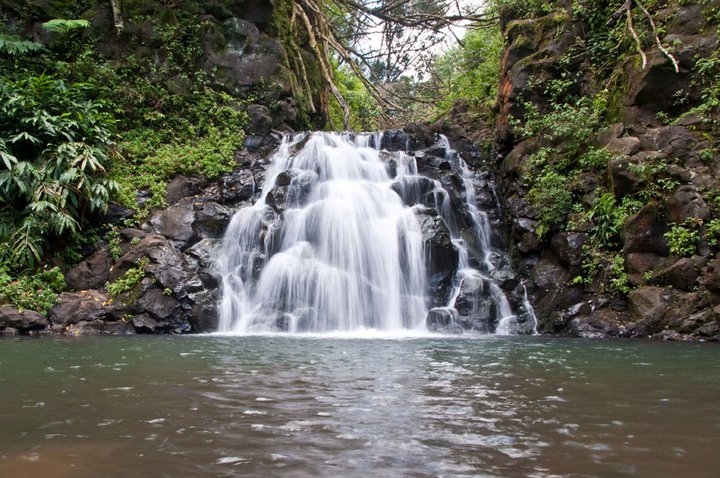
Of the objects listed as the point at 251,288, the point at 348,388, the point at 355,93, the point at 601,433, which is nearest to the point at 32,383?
the point at 348,388

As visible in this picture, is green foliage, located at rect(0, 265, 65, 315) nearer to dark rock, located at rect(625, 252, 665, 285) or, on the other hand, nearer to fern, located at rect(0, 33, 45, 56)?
fern, located at rect(0, 33, 45, 56)

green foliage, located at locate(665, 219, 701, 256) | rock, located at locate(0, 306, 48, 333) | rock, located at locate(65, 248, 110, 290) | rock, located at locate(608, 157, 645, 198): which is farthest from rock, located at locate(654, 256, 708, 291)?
rock, located at locate(0, 306, 48, 333)

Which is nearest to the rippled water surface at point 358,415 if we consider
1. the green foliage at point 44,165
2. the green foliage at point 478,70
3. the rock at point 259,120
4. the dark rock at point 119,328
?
the dark rock at point 119,328

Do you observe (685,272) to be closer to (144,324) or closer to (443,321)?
(443,321)

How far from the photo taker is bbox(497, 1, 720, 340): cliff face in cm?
901

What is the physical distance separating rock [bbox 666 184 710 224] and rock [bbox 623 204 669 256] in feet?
0.78

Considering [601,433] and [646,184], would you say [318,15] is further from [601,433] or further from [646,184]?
[601,433]

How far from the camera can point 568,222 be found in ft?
35.7

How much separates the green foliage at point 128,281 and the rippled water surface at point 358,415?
383 centimetres

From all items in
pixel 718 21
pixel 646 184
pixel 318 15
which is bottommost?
pixel 646 184

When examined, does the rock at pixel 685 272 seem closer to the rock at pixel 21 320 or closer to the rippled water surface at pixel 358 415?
the rippled water surface at pixel 358 415

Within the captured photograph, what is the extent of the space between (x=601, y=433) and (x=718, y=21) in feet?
36.9

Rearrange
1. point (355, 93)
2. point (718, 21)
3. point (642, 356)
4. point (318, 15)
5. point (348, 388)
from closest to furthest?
point (348, 388), point (642, 356), point (718, 21), point (318, 15), point (355, 93)

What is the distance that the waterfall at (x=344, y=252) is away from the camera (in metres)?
10.3
